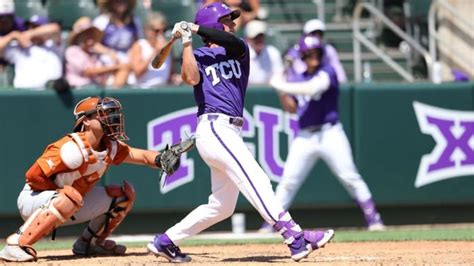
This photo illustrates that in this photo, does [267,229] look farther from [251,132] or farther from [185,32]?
[185,32]

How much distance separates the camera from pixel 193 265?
7566 mm

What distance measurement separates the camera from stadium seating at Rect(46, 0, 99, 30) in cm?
1355

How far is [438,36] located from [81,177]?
781cm

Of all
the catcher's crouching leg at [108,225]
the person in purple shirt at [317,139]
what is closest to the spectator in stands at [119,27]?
the person in purple shirt at [317,139]

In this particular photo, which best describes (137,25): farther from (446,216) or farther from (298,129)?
(446,216)

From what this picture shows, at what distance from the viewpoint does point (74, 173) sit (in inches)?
316

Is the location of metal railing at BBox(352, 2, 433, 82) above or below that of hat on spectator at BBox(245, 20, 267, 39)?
below

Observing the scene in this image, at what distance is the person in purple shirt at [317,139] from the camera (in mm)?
11359

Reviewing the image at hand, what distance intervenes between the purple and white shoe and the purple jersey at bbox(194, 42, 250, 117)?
3.32 ft

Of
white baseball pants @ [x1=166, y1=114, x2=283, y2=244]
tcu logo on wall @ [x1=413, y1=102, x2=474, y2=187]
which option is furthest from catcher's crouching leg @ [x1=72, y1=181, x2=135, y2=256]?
tcu logo on wall @ [x1=413, y1=102, x2=474, y2=187]

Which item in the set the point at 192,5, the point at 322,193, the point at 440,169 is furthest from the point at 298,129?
the point at 192,5

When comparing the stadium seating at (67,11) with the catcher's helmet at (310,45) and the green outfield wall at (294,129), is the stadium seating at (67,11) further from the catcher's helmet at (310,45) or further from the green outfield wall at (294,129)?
the catcher's helmet at (310,45)

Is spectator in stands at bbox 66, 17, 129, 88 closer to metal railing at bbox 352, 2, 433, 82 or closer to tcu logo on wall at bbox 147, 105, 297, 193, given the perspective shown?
tcu logo on wall at bbox 147, 105, 297, 193

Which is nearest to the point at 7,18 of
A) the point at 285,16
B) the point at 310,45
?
the point at 310,45
